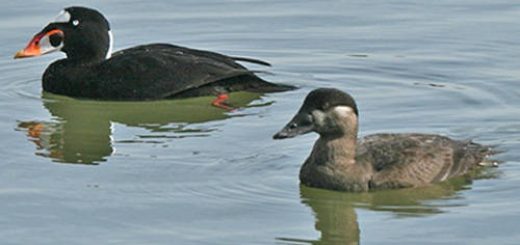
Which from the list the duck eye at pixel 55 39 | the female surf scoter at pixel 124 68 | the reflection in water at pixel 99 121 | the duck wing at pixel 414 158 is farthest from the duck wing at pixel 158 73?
the duck wing at pixel 414 158

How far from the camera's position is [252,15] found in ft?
56.5

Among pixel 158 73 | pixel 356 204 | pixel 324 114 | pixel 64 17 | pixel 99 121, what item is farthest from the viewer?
pixel 64 17

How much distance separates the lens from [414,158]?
1180 centimetres

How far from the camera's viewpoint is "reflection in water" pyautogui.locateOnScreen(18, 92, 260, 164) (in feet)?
42.7

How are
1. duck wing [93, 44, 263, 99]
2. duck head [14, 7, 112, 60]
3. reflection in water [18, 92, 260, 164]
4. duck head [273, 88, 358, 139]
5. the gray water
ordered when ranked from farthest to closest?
duck head [14, 7, 112, 60] < duck wing [93, 44, 263, 99] < reflection in water [18, 92, 260, 164] < duck head [273, 88, 358, 139] < the gray water

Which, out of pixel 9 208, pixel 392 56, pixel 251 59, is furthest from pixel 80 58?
pixel 9 208

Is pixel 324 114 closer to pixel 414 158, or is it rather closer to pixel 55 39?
pixel 414 158

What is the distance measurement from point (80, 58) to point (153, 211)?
175 inches

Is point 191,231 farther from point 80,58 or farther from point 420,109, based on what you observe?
point 80,58

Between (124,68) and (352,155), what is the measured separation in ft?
12.1

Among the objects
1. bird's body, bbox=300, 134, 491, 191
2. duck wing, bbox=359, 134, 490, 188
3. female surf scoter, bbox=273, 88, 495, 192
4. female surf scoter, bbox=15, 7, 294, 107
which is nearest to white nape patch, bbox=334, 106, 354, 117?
female surf scoter, bbox=273, 88, 495, 192

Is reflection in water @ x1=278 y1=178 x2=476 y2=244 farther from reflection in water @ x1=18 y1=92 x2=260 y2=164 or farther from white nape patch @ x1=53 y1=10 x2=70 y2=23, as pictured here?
white nape patch @ x1=53 y1=10 x2=70 y2=23

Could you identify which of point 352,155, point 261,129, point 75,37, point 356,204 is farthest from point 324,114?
point 75,37

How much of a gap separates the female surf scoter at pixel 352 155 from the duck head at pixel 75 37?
3927mm
